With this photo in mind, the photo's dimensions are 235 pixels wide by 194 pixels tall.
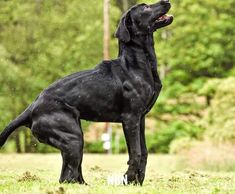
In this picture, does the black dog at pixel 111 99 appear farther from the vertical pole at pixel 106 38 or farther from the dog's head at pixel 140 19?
the vertical pole at pixel 106 38

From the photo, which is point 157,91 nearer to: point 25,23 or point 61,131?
point 61,131

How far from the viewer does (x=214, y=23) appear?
80.9 feet

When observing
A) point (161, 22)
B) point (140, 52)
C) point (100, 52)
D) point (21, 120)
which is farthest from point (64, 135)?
point (100, 52)

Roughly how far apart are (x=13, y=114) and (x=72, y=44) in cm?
406

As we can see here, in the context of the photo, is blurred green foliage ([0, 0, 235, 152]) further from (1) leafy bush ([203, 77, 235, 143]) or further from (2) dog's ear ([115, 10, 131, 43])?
(2) dog's ear ([115, 10, 131, 43])

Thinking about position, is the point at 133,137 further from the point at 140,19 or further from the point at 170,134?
the point at 170,134

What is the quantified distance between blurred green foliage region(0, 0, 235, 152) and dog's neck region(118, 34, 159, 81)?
53.5ft

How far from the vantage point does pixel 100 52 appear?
84.3 feet

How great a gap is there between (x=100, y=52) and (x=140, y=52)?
61.8 ft

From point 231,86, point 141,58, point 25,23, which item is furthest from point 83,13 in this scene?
point 141,58

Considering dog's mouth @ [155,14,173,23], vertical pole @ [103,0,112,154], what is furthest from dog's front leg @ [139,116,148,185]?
vertical pole @ [103,0,112,154]

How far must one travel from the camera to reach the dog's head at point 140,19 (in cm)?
683

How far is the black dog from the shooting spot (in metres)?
6.53

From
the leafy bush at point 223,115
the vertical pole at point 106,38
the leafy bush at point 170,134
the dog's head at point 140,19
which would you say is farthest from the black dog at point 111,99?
the vertical pole at point 106,38
